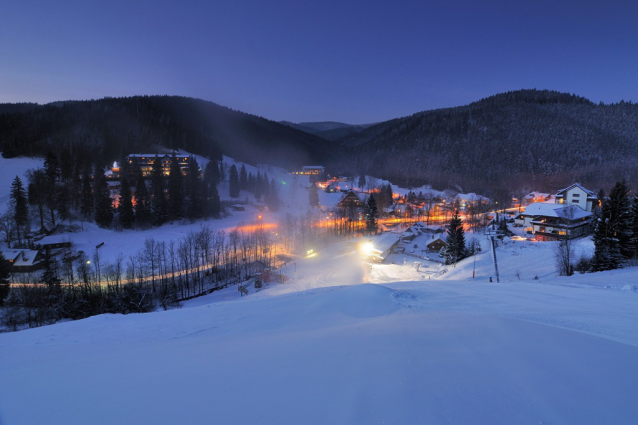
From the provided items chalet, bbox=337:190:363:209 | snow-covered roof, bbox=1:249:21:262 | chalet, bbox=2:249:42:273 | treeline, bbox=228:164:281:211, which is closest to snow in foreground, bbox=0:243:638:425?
chalet, bbox=2:249:42:273

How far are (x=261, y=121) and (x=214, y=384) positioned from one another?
6645 inches

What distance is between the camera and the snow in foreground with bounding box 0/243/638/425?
110 inches

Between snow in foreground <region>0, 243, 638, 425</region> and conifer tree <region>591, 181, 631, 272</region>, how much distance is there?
16.4m

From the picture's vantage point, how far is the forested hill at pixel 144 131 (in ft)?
227

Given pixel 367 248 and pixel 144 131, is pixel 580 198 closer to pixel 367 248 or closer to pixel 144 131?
pixel 367 248

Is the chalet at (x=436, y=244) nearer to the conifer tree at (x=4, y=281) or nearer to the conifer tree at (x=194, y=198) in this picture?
the conifer tree at (x=194, y=198)

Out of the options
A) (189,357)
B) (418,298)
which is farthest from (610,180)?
(189,357)

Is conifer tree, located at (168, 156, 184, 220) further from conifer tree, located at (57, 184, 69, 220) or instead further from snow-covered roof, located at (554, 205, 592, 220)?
snow-covered roof, located at (554, 205, 592, 220)

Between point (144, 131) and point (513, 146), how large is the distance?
137 m

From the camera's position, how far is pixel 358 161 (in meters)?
144

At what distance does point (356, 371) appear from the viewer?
3537 millimetres

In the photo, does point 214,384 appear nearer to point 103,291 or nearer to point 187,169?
point 103,291

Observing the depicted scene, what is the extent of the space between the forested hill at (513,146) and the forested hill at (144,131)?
126 feet

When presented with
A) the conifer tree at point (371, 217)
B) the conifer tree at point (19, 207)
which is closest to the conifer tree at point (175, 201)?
the conifer tree at point (19, 207)
